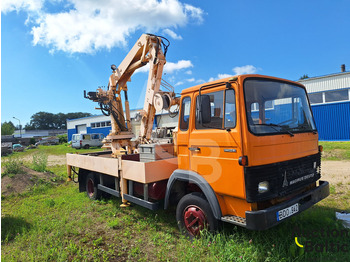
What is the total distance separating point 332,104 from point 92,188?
16852 mm

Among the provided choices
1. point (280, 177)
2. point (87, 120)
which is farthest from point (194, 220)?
point (87, 120)

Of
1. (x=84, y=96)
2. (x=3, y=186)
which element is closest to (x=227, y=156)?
(x=84, y=96)

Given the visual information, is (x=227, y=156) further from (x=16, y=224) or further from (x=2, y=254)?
(x=16, y=224)

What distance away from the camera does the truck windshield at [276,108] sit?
2916mm

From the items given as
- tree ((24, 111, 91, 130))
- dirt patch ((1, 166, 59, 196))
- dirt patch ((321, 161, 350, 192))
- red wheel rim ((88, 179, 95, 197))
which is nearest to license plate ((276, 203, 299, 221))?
dirt patch ((321, 161, 350, 192))

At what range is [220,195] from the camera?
3029 millimetres

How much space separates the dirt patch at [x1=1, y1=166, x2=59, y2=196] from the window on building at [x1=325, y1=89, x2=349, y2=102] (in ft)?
58.4

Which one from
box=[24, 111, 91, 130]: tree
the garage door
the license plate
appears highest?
box=[24, 111, 91, 130]: tree

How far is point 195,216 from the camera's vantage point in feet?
10.7

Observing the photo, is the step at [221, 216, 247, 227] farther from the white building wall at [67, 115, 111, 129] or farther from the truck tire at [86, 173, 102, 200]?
the white building wall at [67, 115, 111, 129]

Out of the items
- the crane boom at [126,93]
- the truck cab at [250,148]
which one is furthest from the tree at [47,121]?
the truck cab at [250,148]

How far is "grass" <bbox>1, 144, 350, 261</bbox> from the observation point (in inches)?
115

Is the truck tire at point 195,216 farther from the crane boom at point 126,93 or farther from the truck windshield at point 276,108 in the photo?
the crane boom at point 126,93

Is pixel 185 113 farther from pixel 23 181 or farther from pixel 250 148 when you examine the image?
pixel 23 181
